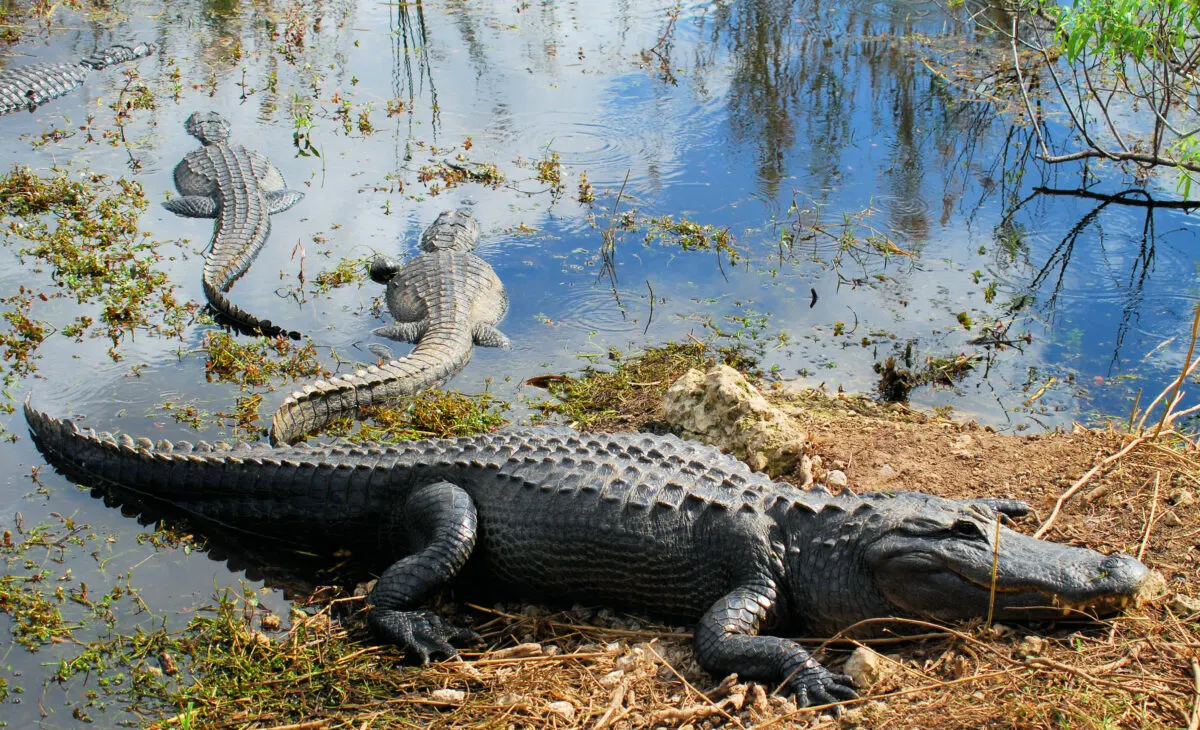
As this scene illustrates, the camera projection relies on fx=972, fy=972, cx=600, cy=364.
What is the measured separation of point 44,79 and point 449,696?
32.6 ft

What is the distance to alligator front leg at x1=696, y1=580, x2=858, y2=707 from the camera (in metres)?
3.47

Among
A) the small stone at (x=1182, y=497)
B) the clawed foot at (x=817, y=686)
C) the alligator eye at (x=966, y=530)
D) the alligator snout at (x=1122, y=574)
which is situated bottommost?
the clawed foot at (x=817, y=686)

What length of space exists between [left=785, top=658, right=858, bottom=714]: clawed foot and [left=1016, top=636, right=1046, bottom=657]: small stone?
613mm

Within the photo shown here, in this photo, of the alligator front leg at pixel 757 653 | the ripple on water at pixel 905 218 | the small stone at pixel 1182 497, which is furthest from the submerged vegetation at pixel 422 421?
the ripple on water at pixel 905 218

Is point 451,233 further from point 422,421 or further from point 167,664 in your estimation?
point 167,664

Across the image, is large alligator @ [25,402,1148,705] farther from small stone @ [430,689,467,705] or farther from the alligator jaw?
small stone @ [430,689,467,705]

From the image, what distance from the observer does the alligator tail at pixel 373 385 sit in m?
5.58

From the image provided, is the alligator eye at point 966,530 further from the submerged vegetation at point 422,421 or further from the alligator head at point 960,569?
the submerged vegetation at point 422,421

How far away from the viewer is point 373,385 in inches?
236

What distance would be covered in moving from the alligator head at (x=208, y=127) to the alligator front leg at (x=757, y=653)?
788 cm

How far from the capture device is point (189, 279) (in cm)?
741

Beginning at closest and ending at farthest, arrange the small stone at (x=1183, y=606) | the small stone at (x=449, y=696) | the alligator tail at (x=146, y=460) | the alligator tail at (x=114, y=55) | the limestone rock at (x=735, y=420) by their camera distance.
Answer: the small stone at (x=1183, y=606)
the small stone at (x=449, y=696)
the alligator tail at (x=146, y=460)
the limestone rock at (x=735, y=420)
the alligator tail at (x=114, y=55)

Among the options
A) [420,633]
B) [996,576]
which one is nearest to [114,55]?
[420,633]

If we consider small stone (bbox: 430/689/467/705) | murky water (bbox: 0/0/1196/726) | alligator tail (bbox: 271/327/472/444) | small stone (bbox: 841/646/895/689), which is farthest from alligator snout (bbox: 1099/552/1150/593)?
alligator tail (bbox: 271/327/472/444)
